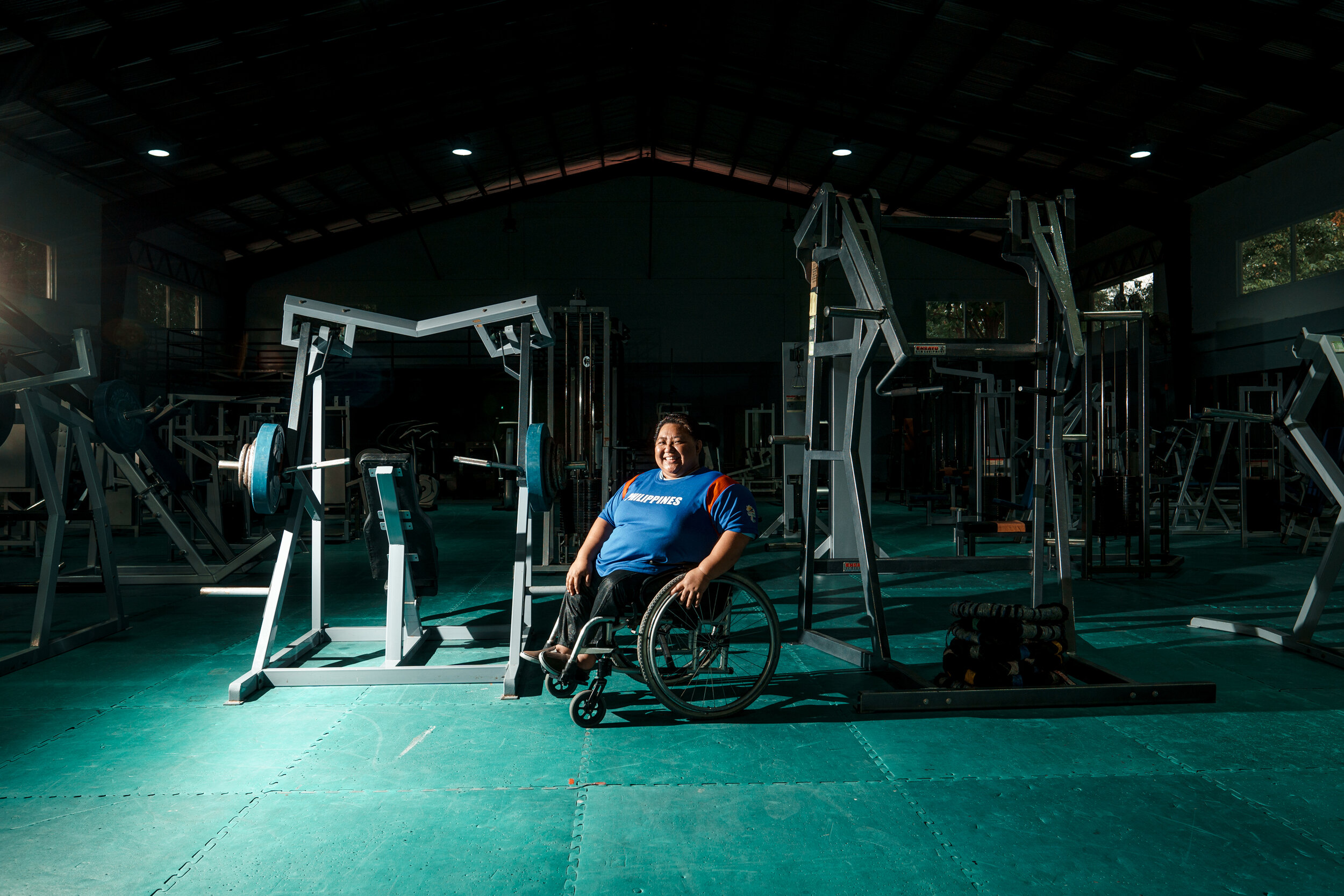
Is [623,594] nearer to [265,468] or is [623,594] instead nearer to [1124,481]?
[265,468]

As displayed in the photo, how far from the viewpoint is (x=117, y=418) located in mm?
3867

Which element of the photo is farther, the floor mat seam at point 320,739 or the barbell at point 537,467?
the barbell at point 537,467

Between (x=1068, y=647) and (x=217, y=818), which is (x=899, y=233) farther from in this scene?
(x=217, y=818)

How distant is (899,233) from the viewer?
16.1 meters

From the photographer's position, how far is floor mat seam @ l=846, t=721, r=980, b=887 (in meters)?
1.74

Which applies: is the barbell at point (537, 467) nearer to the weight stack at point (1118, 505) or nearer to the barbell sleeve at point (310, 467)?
the barbell sleeve at point (310, 467)

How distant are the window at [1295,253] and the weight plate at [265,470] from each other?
42.0 feet

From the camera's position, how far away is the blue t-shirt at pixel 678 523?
274cm

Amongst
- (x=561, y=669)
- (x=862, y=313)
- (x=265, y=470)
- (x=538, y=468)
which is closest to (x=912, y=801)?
(x=561, y=669)

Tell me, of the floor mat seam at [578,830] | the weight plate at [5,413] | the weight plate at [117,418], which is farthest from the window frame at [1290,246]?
the weight plate at [5,413]

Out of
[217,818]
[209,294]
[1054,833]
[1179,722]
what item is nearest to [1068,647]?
[1179,722]

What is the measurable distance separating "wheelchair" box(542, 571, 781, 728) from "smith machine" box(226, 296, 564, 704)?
0.47 metres

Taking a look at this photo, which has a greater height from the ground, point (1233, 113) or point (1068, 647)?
point (1233, 113)

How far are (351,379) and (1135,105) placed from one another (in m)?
13.3
